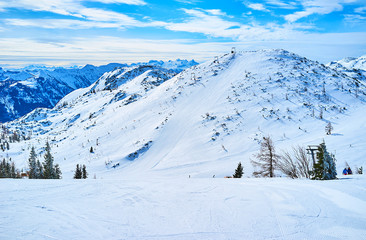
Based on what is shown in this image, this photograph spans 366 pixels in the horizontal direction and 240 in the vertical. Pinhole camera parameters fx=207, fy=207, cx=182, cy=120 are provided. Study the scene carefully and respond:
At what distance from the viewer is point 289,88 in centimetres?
4600

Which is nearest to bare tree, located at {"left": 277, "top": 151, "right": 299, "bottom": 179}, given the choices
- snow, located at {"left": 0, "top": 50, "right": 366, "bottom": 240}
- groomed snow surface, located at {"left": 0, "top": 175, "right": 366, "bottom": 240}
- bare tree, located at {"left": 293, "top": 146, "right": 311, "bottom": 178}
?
bare tree, located at {"left": 293, "top": 146, "right": 311, "bottom": 178}

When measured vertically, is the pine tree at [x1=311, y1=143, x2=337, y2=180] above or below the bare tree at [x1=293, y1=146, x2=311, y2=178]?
above

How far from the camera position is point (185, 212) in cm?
688

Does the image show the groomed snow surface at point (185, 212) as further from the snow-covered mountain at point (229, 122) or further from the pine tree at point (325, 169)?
the snow-covered mountain at point (229, 122)

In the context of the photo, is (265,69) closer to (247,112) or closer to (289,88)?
(289,88)

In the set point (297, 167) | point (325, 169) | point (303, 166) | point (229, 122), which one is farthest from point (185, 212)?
point (229, 122)

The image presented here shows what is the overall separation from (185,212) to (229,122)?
3375cm

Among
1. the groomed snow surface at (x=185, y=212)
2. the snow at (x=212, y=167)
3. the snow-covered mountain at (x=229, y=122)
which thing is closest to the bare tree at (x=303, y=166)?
the snow at (x=212, y=167)

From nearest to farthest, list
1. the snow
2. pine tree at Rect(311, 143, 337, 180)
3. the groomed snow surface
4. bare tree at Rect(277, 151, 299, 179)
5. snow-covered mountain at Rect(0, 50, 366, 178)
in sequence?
the groomed snow surface < the snow < pine tree at Rect(311, 143, 337, 180) < bare tree at Rect(277, 151, 299, 179) < snow-covered mountain at Rect(0, 50, 366, 178)

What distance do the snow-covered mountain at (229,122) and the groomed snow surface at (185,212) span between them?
1400 cm

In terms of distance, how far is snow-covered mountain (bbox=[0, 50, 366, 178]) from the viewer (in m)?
29.9

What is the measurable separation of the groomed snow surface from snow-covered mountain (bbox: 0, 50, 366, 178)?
45.9 ft

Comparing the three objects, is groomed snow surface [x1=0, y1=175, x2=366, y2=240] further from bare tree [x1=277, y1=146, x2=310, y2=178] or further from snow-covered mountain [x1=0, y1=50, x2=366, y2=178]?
snow-covered mountain [x1=0, y1=50, x2=366, y2=178]

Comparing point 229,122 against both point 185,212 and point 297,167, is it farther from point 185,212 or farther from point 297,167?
point 185,212
